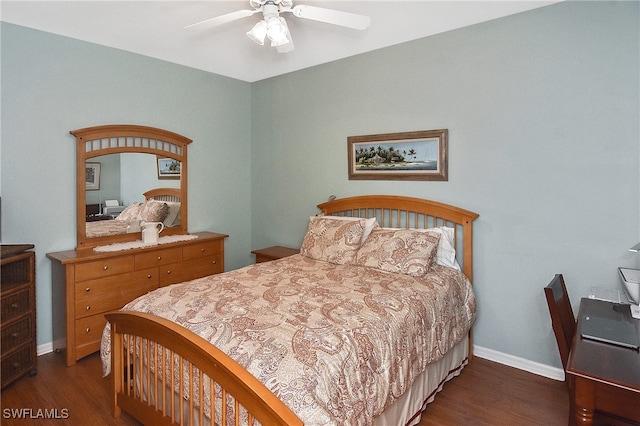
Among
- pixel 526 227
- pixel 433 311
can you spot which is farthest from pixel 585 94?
pixel 433 311

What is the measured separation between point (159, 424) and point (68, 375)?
1330 mm

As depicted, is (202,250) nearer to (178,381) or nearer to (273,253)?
(273,253)

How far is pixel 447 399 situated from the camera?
234 centimetres

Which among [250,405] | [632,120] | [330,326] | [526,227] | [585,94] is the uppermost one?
[585,94]

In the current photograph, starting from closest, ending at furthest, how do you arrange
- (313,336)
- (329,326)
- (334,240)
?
(313,336) < (329,326) < (334,240)

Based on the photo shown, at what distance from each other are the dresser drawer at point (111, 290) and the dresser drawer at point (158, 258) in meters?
0.06

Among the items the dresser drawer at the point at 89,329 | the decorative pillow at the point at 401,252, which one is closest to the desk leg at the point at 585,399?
the decorative pillow at the point at 401,252

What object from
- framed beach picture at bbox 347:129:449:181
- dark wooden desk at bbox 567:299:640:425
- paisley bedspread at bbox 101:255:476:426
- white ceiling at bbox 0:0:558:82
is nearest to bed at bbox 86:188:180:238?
white ceiling at bbox 0:0:558:82

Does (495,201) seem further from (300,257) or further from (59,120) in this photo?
(59,120)

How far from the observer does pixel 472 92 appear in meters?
2.85

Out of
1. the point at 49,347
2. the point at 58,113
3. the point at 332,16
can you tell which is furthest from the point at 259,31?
the point at 49,347

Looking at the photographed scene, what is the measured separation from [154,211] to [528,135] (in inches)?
133

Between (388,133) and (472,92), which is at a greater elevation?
(472,92)

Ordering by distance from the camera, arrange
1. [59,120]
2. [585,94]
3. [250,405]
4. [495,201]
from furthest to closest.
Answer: [59,120]
[495,201]
[585,94]
[250,405]
